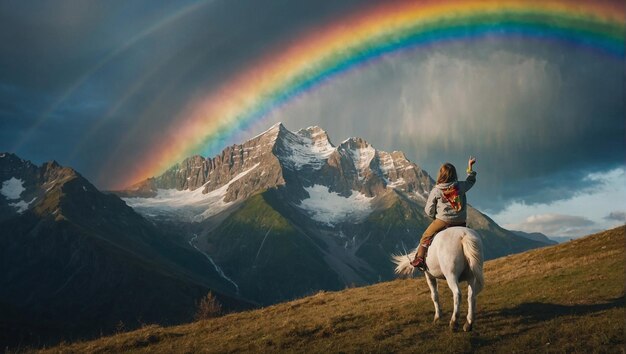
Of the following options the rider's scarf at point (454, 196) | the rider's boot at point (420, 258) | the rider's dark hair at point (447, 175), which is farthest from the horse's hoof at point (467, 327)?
the rider's dark hair at point (447, 175)

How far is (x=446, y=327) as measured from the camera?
19.2 metres

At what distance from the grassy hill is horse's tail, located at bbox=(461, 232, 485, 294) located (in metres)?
2.20

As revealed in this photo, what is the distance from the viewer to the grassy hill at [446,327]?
1698 cm

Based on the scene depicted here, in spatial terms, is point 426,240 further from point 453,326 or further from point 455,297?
point 453,326

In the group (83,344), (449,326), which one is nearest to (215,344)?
(83,344)

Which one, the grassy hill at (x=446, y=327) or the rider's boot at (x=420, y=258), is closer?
the grassy hill at (x=446, y=327)

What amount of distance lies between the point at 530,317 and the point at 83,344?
72.6 feet

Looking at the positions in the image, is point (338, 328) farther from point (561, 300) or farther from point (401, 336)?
point (561, 300)

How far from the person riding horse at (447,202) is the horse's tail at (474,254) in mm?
1666

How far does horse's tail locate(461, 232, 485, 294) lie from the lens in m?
17.9

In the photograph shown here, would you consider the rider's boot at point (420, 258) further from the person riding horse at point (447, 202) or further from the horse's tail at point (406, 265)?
the horse's tail at point (406, 265)

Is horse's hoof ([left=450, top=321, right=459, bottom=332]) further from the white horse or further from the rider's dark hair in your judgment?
the rider's dark hair

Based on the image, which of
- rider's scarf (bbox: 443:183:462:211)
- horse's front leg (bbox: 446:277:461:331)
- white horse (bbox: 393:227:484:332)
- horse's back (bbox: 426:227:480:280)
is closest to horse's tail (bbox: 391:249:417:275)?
horse's back (bbox: 426:227:480:280)

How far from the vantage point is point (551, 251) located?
47.9m
